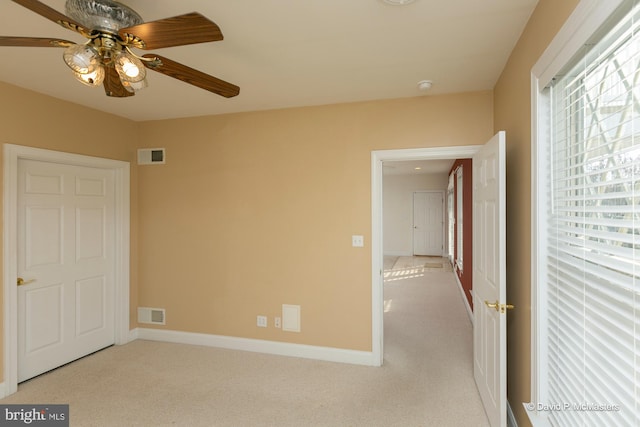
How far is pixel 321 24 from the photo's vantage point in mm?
1875

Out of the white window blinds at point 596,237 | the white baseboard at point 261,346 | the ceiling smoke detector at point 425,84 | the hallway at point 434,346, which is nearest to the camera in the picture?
the white window blinds at point 596,237

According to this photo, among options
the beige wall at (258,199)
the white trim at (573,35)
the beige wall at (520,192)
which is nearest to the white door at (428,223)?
the beige wall at (258,199)

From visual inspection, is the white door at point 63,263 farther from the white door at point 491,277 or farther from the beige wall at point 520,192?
the beige wall at point 520,192

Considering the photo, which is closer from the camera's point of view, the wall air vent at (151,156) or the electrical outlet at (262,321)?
the electrical outlet at (262,321)

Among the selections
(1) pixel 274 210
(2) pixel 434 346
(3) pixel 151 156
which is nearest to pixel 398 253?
(2) pixel 434 346

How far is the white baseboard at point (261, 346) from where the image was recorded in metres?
3.21

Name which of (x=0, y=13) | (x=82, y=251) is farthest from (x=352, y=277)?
(x=0, y=13)

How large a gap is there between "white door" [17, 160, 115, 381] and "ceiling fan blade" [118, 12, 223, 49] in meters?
2.35

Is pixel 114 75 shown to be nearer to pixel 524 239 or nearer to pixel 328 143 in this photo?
pixel 328 143

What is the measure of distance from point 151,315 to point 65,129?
83.9 inches

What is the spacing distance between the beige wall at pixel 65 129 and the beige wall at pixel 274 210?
18 cm

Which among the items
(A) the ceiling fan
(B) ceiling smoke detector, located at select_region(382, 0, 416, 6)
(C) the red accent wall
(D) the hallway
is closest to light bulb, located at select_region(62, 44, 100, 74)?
(A) the ceiling fan

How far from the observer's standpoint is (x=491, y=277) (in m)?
2.21

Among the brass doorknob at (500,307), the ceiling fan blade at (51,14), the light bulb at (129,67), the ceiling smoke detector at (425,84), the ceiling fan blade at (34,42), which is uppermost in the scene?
the ceiling smoke detector at (425,84)
